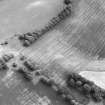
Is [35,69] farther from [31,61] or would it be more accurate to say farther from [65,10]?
[65,10]

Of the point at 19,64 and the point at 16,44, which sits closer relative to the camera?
the point at 19,64

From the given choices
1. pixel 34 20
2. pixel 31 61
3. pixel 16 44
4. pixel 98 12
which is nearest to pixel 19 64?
pixel 31 61

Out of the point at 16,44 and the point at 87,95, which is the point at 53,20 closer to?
the point at 16,44

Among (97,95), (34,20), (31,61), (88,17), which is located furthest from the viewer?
(88,17)

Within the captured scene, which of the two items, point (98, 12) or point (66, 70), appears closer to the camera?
point (66, 70)

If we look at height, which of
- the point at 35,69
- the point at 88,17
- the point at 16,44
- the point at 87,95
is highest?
the point at 88,17

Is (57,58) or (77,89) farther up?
(57,58)

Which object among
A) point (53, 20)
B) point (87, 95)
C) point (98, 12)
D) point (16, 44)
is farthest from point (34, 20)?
point (87, 95)

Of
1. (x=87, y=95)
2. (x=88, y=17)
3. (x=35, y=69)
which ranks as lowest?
(x=87, y=95)

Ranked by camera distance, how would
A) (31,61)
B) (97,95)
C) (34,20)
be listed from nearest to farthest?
1. (97,95)
2. (31,61)
3. (34,20)
